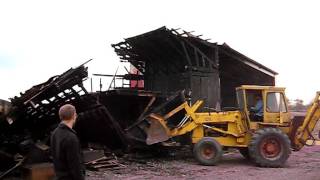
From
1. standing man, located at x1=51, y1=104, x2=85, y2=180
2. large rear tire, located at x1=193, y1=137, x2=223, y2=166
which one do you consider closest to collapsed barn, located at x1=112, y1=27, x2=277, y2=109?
large rear tire, located at x1=193, y1=137, x2=223, y2=166

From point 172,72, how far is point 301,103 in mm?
21755

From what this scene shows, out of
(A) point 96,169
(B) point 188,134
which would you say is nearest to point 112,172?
(A) point 96,169

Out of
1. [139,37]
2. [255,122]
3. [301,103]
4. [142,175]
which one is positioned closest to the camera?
[142,175]

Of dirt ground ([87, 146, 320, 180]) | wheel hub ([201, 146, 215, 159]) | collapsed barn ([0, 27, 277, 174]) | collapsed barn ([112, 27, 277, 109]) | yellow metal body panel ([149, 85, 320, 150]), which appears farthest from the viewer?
collapsed barn ([112, 27, 277, 109])


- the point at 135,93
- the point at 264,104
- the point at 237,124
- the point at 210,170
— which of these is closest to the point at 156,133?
the point at 135,93

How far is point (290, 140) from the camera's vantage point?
15969 millimetres

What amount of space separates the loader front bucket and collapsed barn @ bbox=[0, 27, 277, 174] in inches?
8.8

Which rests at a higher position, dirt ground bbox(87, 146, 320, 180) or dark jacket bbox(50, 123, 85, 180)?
dark jacket bbox(50, 123, 85, 180)

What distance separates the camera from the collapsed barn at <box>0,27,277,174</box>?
13219 millimetres

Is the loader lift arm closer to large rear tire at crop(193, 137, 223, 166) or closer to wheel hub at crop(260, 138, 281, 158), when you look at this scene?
wheel hub at crop(260, 138, 281, 158)

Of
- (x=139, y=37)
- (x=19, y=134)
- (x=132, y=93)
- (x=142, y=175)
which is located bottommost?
(x=142, y=175)

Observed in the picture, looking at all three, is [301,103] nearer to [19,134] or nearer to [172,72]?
[172,72]

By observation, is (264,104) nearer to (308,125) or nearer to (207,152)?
(308,125)

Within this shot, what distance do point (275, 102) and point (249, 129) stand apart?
114 centimetres
